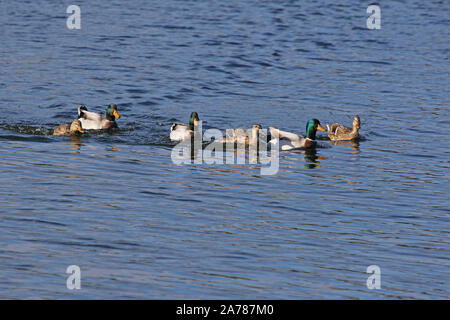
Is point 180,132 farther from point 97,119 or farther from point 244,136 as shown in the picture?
point 97,119

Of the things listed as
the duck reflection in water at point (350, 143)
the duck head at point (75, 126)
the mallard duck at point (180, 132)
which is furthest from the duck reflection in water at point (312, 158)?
the duck head at point (75, 126)

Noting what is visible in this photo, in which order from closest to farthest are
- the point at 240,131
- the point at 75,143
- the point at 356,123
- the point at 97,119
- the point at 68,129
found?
the point at 75,143 < the point at 240,131 < the point at 68,129 < the point at 97,119 < the point at 356,123

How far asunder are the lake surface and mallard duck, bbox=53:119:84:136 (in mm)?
259

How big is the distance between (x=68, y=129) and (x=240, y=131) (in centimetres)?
396

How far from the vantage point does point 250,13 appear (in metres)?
37.8

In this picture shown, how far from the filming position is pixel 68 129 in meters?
19.9

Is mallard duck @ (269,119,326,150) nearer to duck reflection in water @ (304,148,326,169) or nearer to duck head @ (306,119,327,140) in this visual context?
duck reflection in water @ (304,148,326,169)

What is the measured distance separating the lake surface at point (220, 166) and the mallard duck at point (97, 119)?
1.40 feet

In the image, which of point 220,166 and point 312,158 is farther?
point 312,158

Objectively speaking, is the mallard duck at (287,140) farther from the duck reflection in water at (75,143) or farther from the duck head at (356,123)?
the duck reflection in water at (75,143)

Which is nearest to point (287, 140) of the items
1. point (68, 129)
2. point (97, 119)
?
point (97, 119)

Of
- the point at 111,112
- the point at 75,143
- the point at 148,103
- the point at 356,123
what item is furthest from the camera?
the point at 148,103

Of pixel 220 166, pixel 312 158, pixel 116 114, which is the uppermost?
pixel 116 114

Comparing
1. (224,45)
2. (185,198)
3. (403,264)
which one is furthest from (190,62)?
(403,264)
